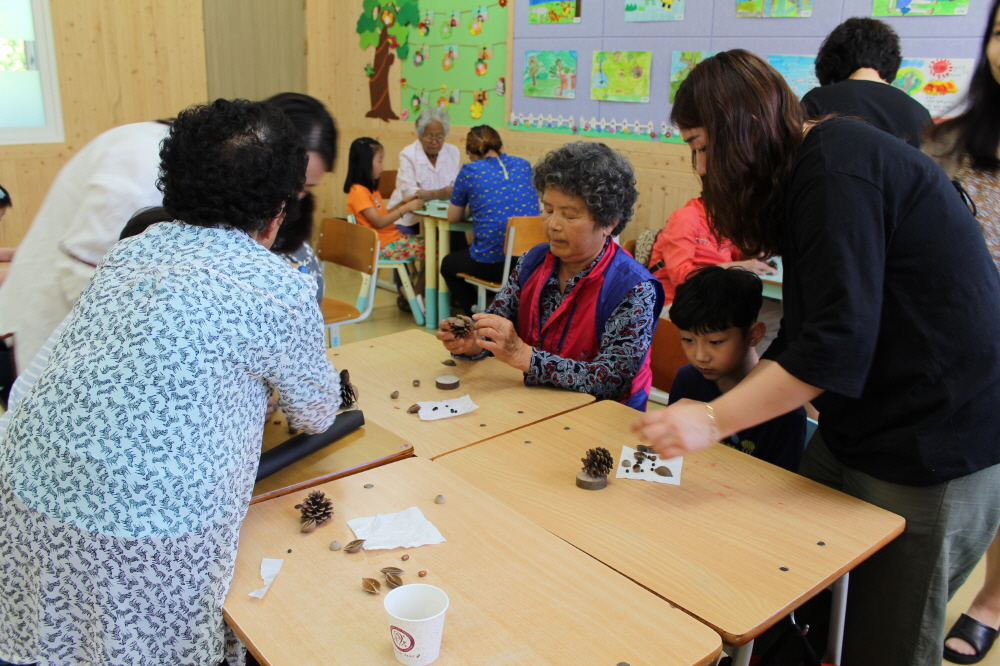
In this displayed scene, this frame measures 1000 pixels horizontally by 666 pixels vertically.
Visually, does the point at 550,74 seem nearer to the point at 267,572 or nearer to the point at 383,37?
the point at 383,37

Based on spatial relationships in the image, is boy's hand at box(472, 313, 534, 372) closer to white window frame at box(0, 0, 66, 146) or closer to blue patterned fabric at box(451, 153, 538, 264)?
blue patterned fabric at box(451, 153, 538, 264)

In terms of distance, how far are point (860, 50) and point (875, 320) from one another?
2.30 metres

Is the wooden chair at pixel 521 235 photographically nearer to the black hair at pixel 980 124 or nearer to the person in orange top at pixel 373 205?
the person in orange top at pixel 373 205

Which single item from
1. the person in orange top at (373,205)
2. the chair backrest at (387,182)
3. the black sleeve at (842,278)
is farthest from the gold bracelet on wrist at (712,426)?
the chair backrest at (387,182)

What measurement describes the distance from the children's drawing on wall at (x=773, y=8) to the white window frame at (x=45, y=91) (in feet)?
16.6

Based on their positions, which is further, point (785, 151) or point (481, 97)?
point (481, 97)

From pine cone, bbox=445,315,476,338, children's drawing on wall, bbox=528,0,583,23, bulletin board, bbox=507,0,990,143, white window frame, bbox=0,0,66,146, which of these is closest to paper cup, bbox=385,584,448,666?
pine cone, bbox=445,315,476,338

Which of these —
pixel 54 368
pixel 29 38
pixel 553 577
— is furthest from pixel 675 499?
pixel 29 38

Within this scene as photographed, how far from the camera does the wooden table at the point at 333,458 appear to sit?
59.6 inches

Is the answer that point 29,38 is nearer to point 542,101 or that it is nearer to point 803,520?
point 542,101

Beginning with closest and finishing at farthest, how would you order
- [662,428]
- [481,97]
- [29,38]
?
[662,428] → [29,38] → [481,97]

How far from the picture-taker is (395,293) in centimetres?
648

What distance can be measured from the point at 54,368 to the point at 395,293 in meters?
5.34

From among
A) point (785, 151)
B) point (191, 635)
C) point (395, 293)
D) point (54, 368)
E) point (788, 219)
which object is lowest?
point (395, 293)
